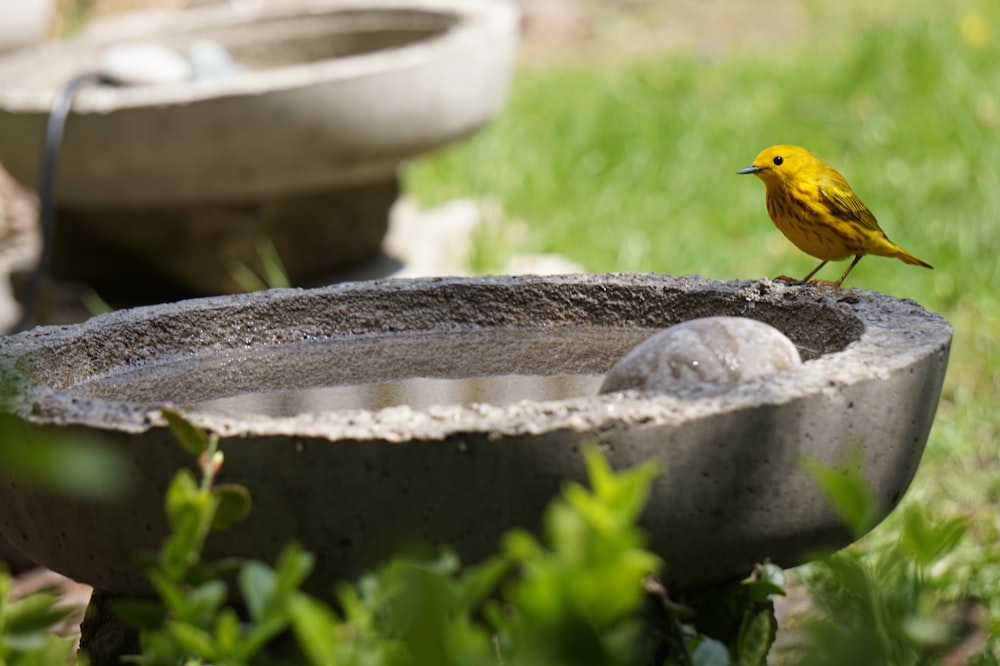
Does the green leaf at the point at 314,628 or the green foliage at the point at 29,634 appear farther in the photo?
the green foliage at the point at 29,634

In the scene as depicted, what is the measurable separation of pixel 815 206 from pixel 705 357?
650mm

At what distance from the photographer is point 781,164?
2439mm

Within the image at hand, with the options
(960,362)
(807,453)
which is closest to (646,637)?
(807,453)

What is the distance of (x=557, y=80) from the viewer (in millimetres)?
8188

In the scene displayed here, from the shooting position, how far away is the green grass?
4.71m

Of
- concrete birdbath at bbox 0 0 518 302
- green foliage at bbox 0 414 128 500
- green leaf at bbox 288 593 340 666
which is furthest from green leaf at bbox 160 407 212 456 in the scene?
concrete birdbath at bbox 0 0 518 302

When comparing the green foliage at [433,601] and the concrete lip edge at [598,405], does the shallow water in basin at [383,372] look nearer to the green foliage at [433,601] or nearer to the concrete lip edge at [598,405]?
the concrete lip edge at [598,405]

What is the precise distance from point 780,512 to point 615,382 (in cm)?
30

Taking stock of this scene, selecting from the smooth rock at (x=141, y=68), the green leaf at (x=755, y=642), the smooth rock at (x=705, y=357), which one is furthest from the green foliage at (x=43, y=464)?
the smooth rock at (x=141, y=68)

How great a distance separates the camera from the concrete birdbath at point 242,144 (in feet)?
14.9

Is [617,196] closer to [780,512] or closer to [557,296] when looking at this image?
[557,296]

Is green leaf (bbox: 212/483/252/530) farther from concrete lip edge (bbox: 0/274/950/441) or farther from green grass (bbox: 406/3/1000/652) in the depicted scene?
green grass (bbox: 406/3/1000/652)

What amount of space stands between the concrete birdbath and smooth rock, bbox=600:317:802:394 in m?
2.86

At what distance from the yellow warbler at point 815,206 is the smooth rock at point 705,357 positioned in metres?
0.52
